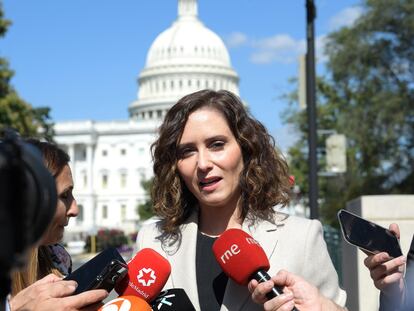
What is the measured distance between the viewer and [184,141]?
3.01 m

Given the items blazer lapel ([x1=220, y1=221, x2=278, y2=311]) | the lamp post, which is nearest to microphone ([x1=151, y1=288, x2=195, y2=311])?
blazer lapel ([x1=220, y1=221, x2=278, y2=311])

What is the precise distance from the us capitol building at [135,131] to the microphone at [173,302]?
325ft

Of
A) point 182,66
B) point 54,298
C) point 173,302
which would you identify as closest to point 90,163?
point 182,66

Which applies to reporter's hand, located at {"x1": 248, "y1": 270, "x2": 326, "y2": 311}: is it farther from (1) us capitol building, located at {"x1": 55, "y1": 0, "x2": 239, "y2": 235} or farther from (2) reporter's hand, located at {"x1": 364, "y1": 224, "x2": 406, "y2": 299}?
(1) us capitol building, located at {"x1": 55, "y1": 0, "x2": 239, "y2": 235}

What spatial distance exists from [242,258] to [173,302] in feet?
1.01

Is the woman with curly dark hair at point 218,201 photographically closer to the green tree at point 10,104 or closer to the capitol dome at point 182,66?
the green tree at point 10,104

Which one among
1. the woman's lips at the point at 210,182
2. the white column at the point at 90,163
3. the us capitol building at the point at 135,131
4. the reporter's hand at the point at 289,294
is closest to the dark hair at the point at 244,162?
the woman's lips at the point at 210,182

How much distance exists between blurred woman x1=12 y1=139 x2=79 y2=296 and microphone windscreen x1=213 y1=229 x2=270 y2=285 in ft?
2.00

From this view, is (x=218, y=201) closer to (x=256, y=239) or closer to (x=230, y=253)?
(x=256, y=239)

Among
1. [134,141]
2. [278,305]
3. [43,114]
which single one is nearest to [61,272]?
[278,305]

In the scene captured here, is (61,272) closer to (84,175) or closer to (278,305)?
(278,305)

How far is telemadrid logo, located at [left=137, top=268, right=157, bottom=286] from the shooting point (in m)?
2.59

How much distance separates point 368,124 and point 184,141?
23154 millimetres

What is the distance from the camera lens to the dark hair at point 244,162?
3.02 metres
